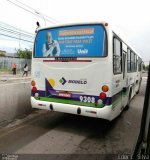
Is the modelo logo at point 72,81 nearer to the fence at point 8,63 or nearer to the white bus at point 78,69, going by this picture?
the white bus at point 78,69

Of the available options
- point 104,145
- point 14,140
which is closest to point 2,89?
point 14,140

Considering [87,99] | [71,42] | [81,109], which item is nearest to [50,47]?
[71,42]

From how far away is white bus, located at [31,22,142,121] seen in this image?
5.37 m

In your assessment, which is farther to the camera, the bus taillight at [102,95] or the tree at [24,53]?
the tree at [24,53]

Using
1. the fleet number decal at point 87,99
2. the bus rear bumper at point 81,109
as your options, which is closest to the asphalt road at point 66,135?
the bus rear bumper at point 81,109

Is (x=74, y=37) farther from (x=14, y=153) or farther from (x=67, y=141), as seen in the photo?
(x=14, y=153)

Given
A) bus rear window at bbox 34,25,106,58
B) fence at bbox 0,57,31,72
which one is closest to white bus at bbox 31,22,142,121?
bus rear window at bbox 34,25,106,58

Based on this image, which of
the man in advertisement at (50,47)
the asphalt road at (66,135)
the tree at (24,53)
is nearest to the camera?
the asphalt road at (66,135)

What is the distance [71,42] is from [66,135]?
2.48 meters

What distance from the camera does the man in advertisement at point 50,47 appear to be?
6039mm

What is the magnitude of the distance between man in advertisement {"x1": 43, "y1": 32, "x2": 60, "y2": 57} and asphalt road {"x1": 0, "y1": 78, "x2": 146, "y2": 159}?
212 centimetres

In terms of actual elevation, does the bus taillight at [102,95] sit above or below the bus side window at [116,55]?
below

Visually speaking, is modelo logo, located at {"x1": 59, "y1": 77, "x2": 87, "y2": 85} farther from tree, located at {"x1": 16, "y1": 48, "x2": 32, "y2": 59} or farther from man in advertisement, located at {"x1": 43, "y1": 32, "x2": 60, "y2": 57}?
tree, located at {"x1": 16, "y1": 48, "x2": 32, "y2": 59}

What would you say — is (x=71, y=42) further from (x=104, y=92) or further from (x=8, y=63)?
(x=8, y=63)
